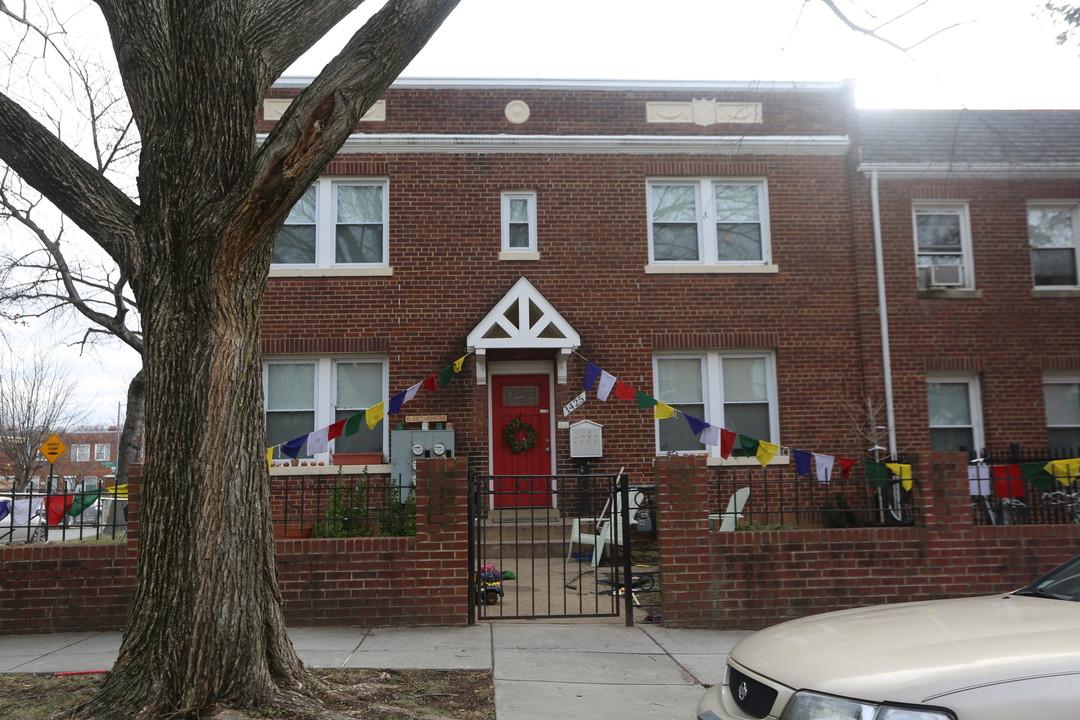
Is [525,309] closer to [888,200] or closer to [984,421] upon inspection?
[888,200]

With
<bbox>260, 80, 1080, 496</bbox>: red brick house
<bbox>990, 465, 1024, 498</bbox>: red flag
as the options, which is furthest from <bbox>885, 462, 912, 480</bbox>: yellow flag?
<bbox>260, 80, 1080, 496</bbox>: red brick house

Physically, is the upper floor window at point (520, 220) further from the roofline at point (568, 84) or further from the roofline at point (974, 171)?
the roofline at point (974, 171)

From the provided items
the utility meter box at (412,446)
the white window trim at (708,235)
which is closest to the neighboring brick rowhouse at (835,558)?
the utility meter box at (412,446)

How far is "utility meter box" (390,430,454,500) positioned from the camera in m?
12.5

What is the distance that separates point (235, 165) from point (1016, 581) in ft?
26.5

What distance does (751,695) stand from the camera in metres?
3.74

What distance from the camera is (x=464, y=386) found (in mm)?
13039

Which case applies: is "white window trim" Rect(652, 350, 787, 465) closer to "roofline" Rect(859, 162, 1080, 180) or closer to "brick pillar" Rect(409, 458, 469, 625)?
"roofline" Rect(859, 162, 1080, 180)

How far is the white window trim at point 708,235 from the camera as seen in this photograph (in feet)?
44.5

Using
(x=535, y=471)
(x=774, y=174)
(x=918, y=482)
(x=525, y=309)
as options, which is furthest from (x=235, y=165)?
(x=774, y=174)

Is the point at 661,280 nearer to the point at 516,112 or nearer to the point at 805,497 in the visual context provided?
the point at 516,112

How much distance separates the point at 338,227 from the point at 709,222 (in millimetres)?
6165

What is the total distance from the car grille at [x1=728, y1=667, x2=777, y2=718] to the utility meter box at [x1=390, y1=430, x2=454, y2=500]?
887cm

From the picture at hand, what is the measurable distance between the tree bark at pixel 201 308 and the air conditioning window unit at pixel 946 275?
11539mm
